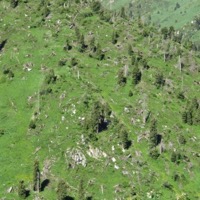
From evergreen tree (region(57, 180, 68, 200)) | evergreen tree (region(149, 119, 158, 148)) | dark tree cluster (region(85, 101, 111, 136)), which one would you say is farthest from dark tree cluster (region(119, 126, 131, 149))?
evergreen tree (region(57, 180, 68, 200))

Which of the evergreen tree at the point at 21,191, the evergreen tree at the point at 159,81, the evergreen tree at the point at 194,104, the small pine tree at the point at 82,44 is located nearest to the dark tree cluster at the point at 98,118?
the evergreen tree at the point at 21,191

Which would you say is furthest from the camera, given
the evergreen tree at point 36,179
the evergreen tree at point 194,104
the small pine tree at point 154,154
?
the evergreen tree at point 194,104

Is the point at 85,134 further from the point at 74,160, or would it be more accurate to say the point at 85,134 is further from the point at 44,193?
the point at 44,193

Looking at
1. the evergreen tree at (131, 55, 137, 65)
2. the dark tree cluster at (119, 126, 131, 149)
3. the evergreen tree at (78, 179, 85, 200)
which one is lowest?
the evergreen tree at (131, 55, 137, 65)

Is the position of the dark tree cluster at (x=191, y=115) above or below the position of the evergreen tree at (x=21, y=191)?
below

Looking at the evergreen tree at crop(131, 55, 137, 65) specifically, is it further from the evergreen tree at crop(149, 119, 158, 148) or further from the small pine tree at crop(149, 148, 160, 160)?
the small pine tree at crop(149, 148, 160, 160)

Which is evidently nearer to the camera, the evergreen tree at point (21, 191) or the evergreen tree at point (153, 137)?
the evergreen tree at point (21, 191)

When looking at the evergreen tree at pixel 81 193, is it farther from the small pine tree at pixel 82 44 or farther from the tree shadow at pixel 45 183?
the small pine tree at pixel 82 44
